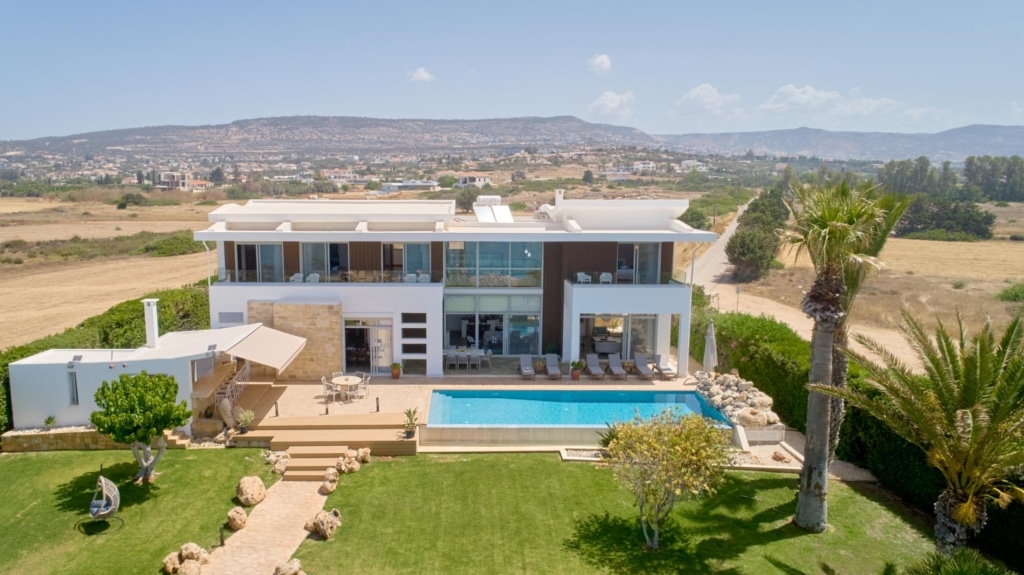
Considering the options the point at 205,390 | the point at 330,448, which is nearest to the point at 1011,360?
the point at 330,448

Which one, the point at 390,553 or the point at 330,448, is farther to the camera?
the point at 330,448

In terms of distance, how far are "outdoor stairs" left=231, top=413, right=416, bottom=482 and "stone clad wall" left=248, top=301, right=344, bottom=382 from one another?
4358 mm

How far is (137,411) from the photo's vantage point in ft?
52.0

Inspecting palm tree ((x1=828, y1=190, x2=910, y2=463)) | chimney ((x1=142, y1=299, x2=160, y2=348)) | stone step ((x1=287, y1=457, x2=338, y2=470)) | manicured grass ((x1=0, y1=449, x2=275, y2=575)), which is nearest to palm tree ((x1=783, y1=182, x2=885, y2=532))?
palm tree ((x1=828, y1=190, x2=910, y2=463))

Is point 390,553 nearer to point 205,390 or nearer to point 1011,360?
point 205,390

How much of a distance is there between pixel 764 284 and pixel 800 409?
43468mm

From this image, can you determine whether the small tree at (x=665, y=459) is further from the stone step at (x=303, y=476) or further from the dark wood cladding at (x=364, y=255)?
the dark wood cladding at (x=364, y=255)

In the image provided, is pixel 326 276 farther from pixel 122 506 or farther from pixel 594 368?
pixel 122 506

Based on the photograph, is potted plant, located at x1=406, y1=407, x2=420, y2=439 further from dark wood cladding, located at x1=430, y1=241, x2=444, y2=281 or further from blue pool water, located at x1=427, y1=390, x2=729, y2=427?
dark wood cladding, located at x1=430, y1=241, x2=444, y2=281

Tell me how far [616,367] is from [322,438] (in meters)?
11.5

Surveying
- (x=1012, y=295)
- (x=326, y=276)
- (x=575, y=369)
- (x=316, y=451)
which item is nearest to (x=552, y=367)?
(x=575, y=369)

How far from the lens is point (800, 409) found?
2108cm

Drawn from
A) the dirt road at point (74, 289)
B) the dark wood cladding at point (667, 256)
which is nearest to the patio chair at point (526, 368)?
A: the dark wood cladding at point (667, 256)

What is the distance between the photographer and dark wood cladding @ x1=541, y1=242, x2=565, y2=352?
2794 centimetres
